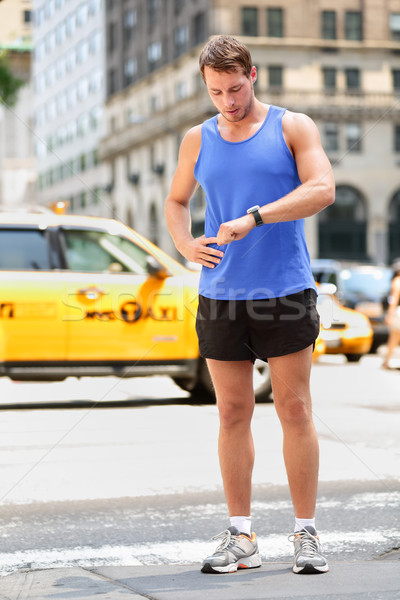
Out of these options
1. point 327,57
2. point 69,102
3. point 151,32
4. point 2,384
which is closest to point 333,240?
point 327,57

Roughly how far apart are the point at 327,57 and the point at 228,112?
5369 cm

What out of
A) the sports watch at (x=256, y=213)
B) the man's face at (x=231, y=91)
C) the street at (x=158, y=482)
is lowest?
the street at (x=158, y=482)

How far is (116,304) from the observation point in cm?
943

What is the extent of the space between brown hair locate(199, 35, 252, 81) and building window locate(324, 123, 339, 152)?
52388mm

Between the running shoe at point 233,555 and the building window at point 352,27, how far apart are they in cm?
5467

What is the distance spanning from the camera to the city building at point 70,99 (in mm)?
72375

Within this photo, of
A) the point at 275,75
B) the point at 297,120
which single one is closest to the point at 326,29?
the point at 275,75

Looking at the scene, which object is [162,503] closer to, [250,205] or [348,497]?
[348,497]

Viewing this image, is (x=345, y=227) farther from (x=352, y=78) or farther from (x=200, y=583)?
(x=200, y=583)

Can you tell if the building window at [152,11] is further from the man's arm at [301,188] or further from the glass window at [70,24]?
the man's arm at [301,188]

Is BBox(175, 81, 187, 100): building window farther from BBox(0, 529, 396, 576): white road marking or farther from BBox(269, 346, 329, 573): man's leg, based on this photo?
BBox(269, 346, 329, 573): man's leg

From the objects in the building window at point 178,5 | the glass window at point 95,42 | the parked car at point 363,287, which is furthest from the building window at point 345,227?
the parked car at point 363,287

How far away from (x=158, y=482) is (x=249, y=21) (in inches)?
2035

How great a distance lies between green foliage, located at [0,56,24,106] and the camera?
3247cm
